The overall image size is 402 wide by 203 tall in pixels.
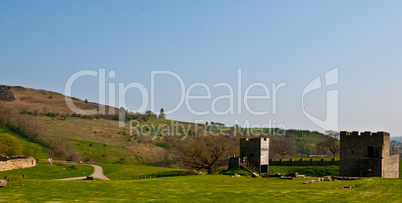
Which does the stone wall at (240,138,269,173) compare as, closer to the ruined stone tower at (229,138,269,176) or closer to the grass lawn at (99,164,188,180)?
the ruined stone tower at (229,138,269,176)

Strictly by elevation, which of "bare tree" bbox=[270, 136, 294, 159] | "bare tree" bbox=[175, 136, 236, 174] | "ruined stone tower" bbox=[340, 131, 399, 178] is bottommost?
"bare tree" bbox=[270, 136, 294, 159]

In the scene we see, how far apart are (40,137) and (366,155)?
94.9m

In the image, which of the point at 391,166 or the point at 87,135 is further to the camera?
the point at 87,135

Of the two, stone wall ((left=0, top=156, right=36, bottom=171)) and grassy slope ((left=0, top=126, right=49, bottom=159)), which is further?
grassy slope ((left=0, top=126, right=49, bottom=159))

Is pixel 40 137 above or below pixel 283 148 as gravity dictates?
above

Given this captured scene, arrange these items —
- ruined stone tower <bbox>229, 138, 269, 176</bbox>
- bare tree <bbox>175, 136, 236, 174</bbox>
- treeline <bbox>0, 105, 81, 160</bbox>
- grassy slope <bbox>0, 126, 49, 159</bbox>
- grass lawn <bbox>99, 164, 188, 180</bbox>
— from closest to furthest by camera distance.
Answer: ruined stone tower <bbox>229, 138, 269, 176</bbox> < grass lawn <bbox>99, 164, 188, 180</bbox> < bare tree <bbox>175, 136, 236, 174</bbox> < grassy slope <bbox>0, 126, 49, 159</bbox> < treeline <bbox>0, 105, 81, 160</bbox>

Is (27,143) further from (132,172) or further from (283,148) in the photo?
(283,148)

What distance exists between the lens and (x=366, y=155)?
43594 mm

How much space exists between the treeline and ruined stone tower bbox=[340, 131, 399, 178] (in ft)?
244

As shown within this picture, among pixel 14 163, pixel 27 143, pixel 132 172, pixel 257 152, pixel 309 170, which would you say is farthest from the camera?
pixel 27 143

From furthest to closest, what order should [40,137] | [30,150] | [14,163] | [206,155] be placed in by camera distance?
[40,137] → [30,150] → [206,155] → [14,163]

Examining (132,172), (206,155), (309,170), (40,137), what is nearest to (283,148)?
(309,170)

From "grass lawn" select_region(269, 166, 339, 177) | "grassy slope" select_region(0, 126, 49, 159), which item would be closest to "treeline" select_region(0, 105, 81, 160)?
"grassy slope" select_region(0, 126, 49, 159)

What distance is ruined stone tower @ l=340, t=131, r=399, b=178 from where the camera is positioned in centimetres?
4172
